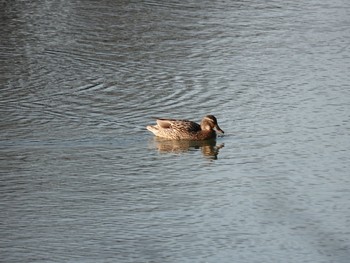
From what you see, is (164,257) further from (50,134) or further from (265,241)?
(50,134)

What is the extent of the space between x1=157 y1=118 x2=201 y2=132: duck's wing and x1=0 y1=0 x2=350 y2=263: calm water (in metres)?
0.23

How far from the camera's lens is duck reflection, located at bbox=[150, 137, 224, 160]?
48.7 ft

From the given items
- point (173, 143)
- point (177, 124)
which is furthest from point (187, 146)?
point (177, 124)

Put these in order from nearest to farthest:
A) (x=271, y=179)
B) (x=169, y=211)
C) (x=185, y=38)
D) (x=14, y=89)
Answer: (x=169, y=211) → (x=271, y=179) → (x=14, y=89) → (x=185, y=38)

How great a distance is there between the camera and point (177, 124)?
1521 centimetres

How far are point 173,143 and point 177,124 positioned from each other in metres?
0.33

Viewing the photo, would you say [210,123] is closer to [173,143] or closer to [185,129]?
[185,129]

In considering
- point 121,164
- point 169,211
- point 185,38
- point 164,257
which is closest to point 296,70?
point 185,38

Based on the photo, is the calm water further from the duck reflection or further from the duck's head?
the duck's head

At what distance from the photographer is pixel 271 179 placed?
519 inches

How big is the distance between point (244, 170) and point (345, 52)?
22.0 ft

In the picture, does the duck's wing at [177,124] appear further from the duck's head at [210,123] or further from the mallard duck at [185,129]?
the duck's head at [210,123]

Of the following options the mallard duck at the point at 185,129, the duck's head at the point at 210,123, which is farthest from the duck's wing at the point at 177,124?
the duck's head at the point at 210,123

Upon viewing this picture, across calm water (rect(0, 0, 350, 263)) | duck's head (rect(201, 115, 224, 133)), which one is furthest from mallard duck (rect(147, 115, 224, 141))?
calm water (rect(0, 0, 350, 263))
